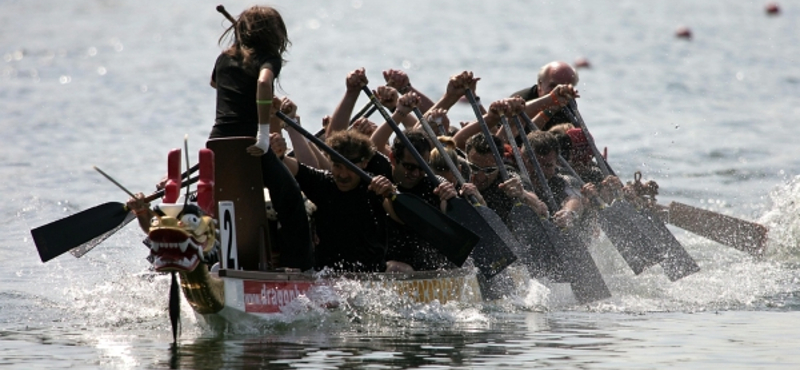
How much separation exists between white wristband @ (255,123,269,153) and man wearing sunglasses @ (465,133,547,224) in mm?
2962

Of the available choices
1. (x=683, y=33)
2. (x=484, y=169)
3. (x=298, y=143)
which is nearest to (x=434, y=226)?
(x=298, y=143)

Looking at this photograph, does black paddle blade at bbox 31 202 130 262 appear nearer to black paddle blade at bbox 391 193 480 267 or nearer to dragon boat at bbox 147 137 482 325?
dragon boat at bbox 147 137 482 325

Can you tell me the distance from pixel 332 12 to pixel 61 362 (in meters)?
37.4

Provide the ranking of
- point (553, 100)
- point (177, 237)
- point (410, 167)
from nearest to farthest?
point (177, 237) < point (410, 167) < point (553, 100)

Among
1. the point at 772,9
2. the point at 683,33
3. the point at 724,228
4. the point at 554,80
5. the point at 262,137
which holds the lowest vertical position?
the point at 724,228

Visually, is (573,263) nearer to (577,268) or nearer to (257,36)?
(577,268)

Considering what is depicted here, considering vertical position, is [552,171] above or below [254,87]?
below

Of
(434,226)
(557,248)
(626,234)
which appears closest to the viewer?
(434,226)

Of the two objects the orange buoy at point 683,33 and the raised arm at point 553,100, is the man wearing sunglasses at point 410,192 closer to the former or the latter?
the raised arm at point 553,100

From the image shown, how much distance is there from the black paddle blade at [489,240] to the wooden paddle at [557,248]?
0.41 m

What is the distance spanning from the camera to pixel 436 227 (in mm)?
8531

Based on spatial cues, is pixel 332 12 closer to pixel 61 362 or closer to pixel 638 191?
pixel 638 191

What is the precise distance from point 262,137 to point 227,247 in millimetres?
671

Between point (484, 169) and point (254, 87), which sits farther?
point (484, 169)
